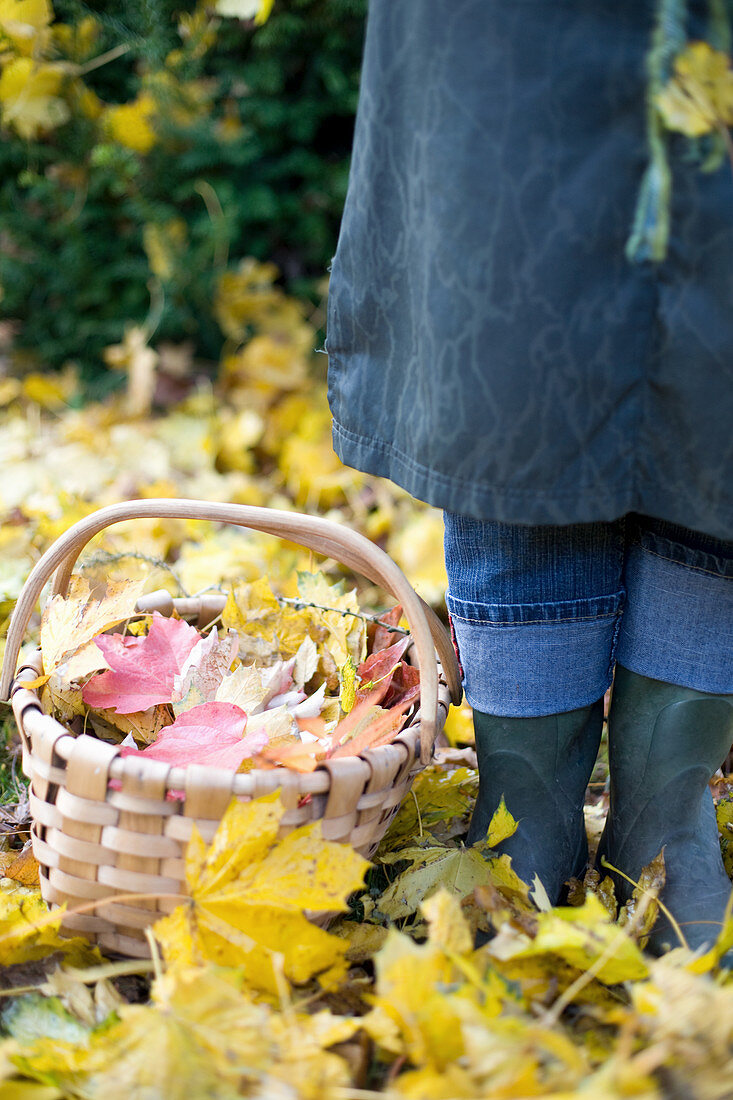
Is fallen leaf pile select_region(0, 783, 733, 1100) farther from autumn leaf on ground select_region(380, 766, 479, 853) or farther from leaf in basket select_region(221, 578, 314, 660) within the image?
leaf in basket select_region(221, 578, 314, 660)

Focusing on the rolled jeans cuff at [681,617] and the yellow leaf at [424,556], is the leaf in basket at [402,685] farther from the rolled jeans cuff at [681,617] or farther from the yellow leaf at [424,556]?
the yellow leaf at [424,556]

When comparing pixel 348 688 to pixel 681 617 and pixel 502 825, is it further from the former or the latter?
pixel 681 617

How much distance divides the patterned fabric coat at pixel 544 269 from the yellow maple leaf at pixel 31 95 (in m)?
1.37

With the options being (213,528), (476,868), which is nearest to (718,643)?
(476,868)

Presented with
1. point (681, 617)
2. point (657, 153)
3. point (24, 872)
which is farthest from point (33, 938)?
point (657, 153)

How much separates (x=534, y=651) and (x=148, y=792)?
350 millimetres

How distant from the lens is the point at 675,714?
2.48ft

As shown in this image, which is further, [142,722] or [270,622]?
[270,622]

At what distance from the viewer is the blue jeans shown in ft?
2.41

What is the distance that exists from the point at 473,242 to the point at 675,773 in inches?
19.4

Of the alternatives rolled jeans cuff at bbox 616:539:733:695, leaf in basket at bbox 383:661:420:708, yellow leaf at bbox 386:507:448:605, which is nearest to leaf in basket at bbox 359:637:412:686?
leaf in basket at bbox 383:661:420:708

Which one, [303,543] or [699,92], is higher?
[699,92]

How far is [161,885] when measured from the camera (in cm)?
65

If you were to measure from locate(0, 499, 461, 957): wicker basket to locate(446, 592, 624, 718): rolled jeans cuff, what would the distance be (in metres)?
0.05
